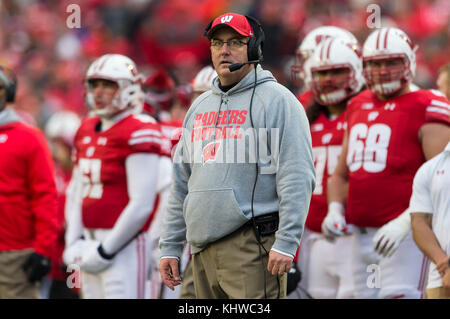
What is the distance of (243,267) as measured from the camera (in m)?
4.60

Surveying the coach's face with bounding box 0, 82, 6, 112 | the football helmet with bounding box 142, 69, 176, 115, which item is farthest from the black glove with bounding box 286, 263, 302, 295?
the football helmet with bounding box 142, 69, 176, 115

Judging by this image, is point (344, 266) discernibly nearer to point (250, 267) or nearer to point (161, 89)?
point (250, 267)

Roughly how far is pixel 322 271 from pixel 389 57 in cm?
161

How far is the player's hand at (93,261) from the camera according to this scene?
260 inches

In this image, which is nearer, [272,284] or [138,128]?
[272,284]

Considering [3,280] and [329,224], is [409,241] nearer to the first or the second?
[329,224]

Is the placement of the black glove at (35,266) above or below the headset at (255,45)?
below

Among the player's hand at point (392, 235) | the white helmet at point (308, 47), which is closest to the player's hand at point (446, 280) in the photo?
the player's hand at point (392, 235)

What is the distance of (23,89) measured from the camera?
551 inches

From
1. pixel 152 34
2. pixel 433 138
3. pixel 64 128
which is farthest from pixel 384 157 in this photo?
pixel 152 34

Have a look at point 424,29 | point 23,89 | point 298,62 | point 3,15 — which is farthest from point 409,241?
point 3,15

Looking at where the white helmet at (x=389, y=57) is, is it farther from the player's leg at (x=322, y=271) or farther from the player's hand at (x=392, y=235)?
the player's leg at (x=322, y=271)

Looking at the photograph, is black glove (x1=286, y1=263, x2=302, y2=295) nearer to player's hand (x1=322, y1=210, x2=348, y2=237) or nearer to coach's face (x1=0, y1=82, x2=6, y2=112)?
player's hand (x1=322, y1=210, x2=348, y2=237)

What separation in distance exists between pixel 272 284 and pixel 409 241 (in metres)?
2.04
